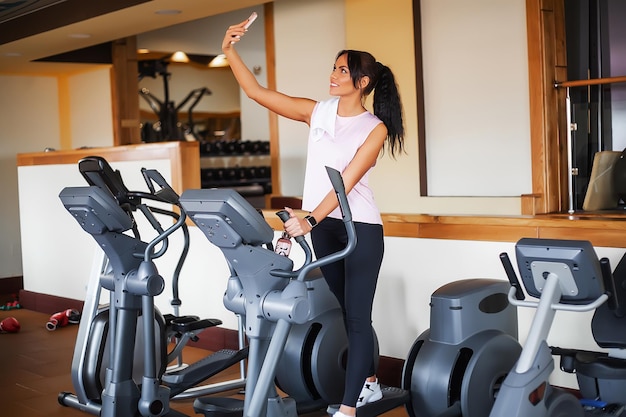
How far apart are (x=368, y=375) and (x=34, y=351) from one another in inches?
116

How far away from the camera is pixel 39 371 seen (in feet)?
A: 16.6

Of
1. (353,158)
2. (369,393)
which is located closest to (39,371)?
(369,393)

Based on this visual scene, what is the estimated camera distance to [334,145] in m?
3.17

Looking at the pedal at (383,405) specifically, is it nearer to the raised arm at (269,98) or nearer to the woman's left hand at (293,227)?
the woman's left hand at (293,227)

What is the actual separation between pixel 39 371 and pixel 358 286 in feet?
8.84

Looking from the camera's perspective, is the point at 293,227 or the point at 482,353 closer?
the point at 293,227

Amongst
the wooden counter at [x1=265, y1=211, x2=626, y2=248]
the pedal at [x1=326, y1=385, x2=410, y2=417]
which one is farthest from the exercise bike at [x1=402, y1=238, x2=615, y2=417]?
the wooden counter at [x1=265, y1=211, x2=626, y2=248]

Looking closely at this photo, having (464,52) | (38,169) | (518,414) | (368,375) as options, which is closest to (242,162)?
(38,169)

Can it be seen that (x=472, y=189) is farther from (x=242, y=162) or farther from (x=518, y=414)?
(x=242, y=162)

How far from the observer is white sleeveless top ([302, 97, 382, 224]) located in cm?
315

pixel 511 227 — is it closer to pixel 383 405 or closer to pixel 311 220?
pixel 383 405

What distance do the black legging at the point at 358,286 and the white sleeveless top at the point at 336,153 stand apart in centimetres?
5

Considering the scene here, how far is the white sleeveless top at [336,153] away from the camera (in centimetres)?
315

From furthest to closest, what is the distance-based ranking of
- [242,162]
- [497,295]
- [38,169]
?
[242,162]
[38,169]
[497,295]
